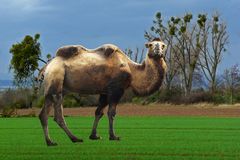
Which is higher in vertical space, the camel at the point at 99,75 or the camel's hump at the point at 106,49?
the camel's hump at the point at 106,49

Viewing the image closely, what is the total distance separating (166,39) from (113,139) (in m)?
62.2

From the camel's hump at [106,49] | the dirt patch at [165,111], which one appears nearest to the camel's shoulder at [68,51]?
the camel's hump at [106,49]

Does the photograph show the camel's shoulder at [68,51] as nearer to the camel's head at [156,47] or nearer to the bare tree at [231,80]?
the camel's head at [156,47]

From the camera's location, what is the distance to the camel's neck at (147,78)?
16125mm

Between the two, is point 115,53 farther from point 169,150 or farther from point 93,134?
point 169,150

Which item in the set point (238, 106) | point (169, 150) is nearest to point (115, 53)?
point (169, 150)

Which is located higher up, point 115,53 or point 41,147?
point 115,53

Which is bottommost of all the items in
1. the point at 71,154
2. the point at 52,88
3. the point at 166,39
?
the point at 71,154

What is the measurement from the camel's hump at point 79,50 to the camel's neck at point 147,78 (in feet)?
2.34

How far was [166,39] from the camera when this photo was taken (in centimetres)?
7806

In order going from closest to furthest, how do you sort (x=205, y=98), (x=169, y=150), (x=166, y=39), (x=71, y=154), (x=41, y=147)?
(x=71, y=154), (x=169, y=150), (x=41, y=147), (x=205, y=98), (x=166, y=39)

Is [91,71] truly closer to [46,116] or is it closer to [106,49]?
[106,49]

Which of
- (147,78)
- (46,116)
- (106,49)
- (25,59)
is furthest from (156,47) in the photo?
(25,59)

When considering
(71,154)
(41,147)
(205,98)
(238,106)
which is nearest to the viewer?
(71,154)
